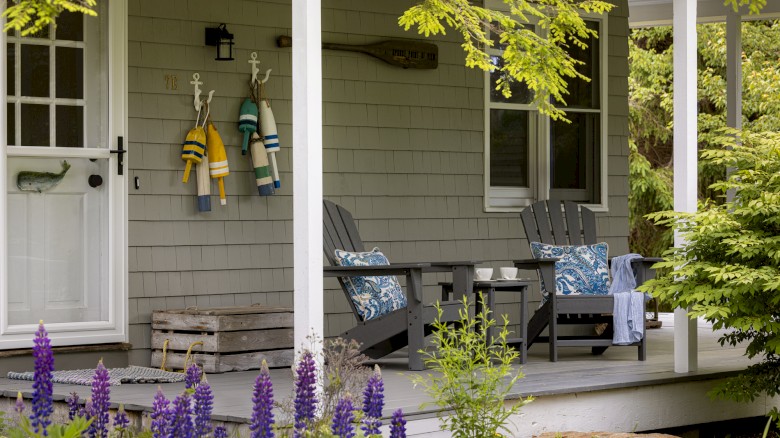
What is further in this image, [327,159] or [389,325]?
[327,159]

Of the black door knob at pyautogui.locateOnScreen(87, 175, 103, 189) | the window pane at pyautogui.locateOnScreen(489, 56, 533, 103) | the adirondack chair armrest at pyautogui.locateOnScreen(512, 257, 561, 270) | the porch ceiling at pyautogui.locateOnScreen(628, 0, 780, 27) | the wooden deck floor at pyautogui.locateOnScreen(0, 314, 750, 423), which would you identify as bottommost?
the wooden deck floor at pyautogui.locateOnScreen(0, 314, 750, 423)

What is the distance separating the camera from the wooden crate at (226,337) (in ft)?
20.6

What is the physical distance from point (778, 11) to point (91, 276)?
19.7ft

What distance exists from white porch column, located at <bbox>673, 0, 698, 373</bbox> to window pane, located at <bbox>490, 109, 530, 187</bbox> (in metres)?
2.08

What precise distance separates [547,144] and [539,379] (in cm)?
279

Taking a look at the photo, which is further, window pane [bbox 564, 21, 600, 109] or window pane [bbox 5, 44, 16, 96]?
window pane [bbox 564, 21, 600, 109]

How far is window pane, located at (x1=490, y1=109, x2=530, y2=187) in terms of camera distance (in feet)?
26.7

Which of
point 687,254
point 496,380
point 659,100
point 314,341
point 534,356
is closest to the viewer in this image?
point 496,380

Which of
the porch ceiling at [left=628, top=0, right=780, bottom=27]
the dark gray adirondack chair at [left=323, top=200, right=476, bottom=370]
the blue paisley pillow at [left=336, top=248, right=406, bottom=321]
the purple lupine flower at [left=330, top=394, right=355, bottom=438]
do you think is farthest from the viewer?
the porch ceiling at [left=628, top=0, right=780, bottom=27]

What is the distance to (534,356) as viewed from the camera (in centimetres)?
729

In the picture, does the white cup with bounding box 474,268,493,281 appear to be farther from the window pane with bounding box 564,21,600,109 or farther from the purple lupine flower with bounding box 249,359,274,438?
the purple lupine flower with bounding box 249,359,274,438

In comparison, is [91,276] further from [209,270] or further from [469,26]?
[469,26]

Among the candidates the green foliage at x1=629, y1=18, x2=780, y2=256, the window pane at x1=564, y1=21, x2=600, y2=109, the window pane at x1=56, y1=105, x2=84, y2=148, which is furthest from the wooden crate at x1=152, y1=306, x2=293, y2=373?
the green foliage at x1=629, y1=18, x2=780, y2=256

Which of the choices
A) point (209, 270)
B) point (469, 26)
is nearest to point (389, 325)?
point (209, 270)
